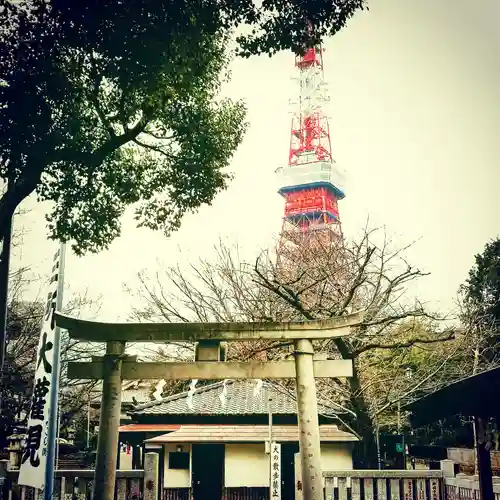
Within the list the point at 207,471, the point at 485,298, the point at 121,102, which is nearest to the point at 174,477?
the point at 207,471

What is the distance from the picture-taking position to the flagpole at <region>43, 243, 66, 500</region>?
5904 mm

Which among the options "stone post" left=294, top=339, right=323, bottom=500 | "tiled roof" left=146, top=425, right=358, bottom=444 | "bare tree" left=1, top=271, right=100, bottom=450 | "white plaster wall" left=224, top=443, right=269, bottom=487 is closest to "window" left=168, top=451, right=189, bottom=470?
"tiled roof" left=146, top=425, right=358, bottom=444

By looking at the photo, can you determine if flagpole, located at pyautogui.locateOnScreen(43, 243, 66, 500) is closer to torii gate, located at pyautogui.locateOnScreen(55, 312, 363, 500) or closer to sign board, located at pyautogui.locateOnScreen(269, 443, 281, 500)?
torii gate, located at pyautogui.locateOnScreen(55, 312, 363, 500)

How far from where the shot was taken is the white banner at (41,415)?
609 centimetres

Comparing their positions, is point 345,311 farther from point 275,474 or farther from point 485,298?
point 485,298

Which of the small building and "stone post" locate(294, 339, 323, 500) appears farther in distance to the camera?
the small building

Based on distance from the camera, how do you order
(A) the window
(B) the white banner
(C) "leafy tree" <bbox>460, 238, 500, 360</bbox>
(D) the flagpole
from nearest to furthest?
(D) the flagpole, (B) the white banner, (A) the window, (C) "leafy tree" <bbox>460, 238, 500, 360</bbox>

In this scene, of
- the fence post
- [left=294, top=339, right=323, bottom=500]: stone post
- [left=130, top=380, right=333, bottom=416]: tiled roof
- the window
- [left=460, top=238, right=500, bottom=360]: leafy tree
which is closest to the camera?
[left=294, top=339, right=323, bottom=500]: stone post

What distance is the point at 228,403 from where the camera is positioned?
1455 centimetres

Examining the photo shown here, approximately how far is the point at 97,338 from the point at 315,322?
8.49 ft

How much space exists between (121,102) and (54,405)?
400 cm

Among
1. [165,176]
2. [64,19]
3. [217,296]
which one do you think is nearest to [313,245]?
[217,296]

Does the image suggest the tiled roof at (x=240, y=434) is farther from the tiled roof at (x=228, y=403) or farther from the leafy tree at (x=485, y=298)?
the leafy tree at (x=485, y=298)

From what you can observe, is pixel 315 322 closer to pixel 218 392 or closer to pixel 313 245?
pixel 313 245
